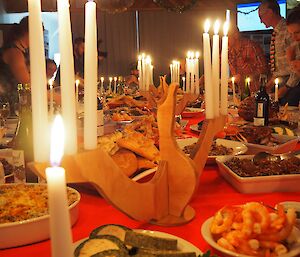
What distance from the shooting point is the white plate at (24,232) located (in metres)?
0.88

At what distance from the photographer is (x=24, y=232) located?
90 centimetres

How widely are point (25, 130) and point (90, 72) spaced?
70 centimetres

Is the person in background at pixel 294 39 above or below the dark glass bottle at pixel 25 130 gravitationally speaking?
above

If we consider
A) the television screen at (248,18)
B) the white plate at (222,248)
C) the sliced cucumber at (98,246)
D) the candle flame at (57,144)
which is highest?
the television screen at (248,18)

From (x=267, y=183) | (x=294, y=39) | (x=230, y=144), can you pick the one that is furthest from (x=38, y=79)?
(x=294, y=39)

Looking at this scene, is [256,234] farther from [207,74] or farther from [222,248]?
[207,74]

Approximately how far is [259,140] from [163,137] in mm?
825

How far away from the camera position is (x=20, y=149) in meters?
1.27

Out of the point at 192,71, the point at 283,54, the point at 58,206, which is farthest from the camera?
the point at 283,54

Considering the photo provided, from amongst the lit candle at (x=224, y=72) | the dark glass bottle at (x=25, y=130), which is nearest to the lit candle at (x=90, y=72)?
the lit candle at (x=224, y=72)

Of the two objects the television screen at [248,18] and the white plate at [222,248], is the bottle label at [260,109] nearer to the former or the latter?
the white plate at [222,248]

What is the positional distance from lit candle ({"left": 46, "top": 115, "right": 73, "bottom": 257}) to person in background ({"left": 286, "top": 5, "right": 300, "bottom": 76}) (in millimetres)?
4109

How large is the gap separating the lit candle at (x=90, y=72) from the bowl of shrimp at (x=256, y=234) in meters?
0.33

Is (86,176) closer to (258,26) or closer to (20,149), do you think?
(20,149)
